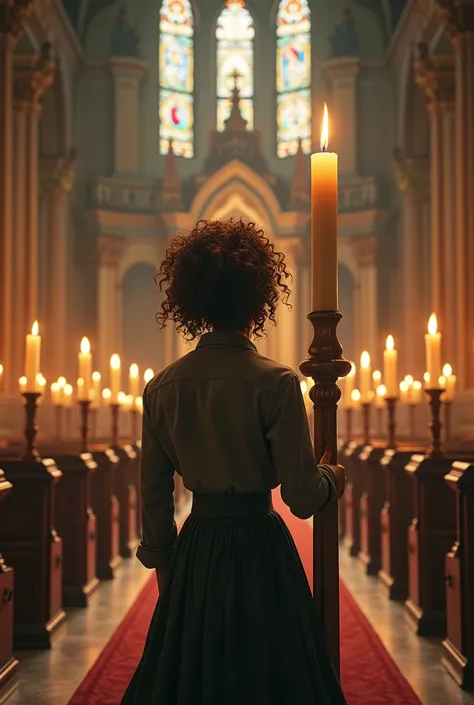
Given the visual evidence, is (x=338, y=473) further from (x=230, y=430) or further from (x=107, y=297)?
(x=107, y=297)

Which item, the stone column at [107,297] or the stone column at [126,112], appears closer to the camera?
the stone column at [107,297]

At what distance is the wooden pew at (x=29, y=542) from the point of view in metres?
6.11

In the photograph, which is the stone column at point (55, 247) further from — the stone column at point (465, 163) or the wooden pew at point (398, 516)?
the wooden pew at point (398, 516)

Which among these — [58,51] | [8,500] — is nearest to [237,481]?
[8,500]

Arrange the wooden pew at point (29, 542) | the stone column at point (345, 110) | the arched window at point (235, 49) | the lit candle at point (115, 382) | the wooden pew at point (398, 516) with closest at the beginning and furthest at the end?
the wooden pew at point (29, 542), the wooden pew at point (398, 516), the lit candle at point (115, 382), the stone column at point (345, 110), the arched window at point (235, 49)

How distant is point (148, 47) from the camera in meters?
21.7

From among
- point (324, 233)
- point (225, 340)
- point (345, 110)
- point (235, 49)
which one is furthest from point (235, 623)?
point (235, 49)

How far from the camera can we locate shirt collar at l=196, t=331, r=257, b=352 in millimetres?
2715

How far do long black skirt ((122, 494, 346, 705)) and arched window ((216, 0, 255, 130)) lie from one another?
20.1 metres

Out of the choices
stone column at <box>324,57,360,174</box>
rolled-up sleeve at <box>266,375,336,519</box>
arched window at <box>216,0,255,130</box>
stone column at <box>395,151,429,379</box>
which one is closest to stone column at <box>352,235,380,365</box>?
stone column at <box>395,151,429,379</box>

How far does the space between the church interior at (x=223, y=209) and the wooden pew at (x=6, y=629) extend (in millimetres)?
1847

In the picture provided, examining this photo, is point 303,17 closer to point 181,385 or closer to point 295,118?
point 295,118

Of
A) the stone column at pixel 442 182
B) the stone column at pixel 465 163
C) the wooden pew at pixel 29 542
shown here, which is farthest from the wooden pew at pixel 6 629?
the stone column at pixel 442 182

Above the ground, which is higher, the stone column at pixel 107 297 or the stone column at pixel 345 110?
the stone column at pixel 345 110
